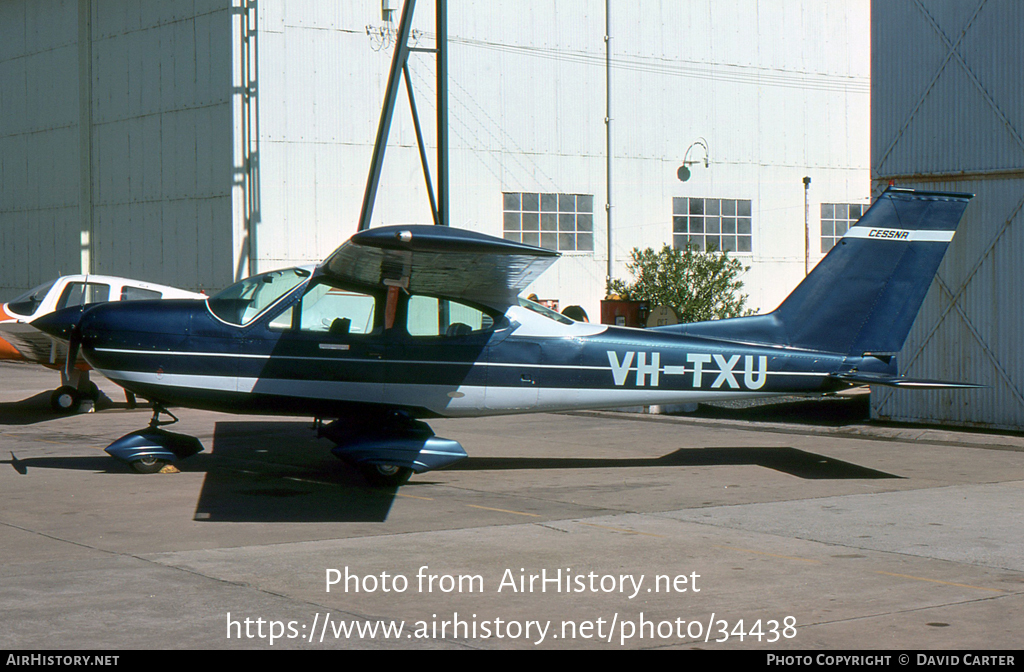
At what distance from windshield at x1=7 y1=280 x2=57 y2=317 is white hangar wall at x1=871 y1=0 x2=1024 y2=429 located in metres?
12.3

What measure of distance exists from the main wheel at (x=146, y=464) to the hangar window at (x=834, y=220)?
24.3m

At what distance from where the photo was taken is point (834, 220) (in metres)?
31.5

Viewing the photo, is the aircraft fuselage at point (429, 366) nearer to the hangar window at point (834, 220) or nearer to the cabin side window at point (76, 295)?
the cabin side window at point (76, 295)

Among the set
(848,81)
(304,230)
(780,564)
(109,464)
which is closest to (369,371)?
(109,464)

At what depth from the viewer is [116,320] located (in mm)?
10164

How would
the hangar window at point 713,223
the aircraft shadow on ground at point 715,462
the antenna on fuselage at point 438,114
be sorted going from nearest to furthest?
the aircraft shadow on ground at point 715,462 → the antenna on fuselage at point 438,114 → the hangar window at point 713,223

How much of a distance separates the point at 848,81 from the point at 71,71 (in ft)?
70.7

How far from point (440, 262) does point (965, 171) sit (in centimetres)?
839

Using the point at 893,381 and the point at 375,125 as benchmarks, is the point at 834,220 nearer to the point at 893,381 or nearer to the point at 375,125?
the point at 375,125

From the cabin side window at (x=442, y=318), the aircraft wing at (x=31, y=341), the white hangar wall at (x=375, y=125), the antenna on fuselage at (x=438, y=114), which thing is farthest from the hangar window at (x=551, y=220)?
the cabin side window at (x=442, y=318)

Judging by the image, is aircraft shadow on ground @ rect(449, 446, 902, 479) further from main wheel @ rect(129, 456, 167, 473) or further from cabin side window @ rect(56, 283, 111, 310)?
cabin side window @ rect(56, 283, 111, 310)

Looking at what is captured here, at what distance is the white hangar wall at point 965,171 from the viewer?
1381 cm

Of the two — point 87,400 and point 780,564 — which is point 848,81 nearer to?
point 87,400

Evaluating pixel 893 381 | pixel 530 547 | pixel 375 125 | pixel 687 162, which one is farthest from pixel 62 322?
pixel 687 162
